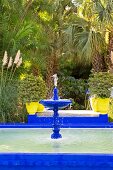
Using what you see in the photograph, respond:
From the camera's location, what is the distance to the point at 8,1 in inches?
514

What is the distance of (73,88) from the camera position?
61.3 feet

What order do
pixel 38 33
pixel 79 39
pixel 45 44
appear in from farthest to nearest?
pixel 79 39, pixel 45 44, pixel 38 33

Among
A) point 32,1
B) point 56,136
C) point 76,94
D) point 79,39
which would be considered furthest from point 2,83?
point 76,94

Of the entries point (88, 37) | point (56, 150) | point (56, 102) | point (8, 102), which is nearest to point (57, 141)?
point (56, 102)

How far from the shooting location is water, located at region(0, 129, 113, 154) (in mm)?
6805

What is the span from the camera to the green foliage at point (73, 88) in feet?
60.8

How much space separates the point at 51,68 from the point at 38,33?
274cm

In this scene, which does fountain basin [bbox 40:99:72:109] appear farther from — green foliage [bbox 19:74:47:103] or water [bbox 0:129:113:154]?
green foliage [bbox 19:74:47:103]

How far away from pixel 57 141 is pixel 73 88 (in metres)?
10.9

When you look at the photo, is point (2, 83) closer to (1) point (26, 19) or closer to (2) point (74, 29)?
(1) point (26, 19)

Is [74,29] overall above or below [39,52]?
above

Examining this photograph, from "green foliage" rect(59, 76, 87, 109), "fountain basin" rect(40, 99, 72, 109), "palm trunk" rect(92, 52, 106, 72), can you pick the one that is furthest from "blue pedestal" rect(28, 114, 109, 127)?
"green foliage" rect(59, 76, 87, 109)

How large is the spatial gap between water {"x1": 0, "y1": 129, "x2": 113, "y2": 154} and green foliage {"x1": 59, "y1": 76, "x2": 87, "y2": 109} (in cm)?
899
